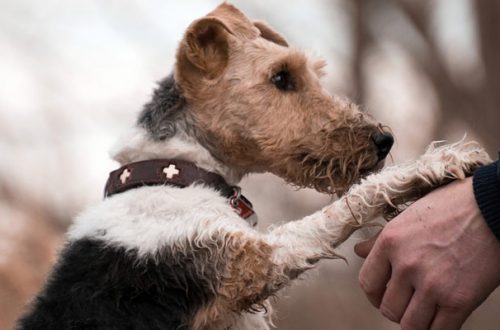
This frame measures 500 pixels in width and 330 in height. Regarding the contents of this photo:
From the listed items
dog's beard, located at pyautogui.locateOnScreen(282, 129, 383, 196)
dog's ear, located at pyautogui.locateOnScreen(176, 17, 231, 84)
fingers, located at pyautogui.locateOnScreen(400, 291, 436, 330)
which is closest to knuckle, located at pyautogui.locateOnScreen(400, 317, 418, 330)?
fingers, located at pyautogui.locateOnScreen(400, 291, 436, 330)

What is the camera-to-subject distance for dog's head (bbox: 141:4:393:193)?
9.91 feet

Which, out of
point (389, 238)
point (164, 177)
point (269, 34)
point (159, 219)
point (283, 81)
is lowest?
point (389, 238)

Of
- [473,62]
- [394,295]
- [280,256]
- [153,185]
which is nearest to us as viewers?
[394,295]

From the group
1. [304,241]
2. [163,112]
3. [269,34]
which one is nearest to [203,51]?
[163,112]

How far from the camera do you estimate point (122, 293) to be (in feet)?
8.40

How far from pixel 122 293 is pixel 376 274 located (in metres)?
1.03

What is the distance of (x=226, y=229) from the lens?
2654 mm

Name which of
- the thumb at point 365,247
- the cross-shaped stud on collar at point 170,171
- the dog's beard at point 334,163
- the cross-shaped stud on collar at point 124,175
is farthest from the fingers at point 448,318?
the cross-shaped stud on collar at point 124,175

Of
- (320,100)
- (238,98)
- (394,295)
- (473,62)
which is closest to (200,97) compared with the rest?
(238,98)

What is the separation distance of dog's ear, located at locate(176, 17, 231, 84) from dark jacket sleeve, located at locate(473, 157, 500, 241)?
1.77 m

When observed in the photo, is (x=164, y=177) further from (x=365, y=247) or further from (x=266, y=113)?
(x=365, y=247)

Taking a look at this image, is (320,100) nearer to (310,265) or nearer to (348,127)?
(348,127)

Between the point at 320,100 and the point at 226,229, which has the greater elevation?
the point at 320,100

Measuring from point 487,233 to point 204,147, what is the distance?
1.67m
